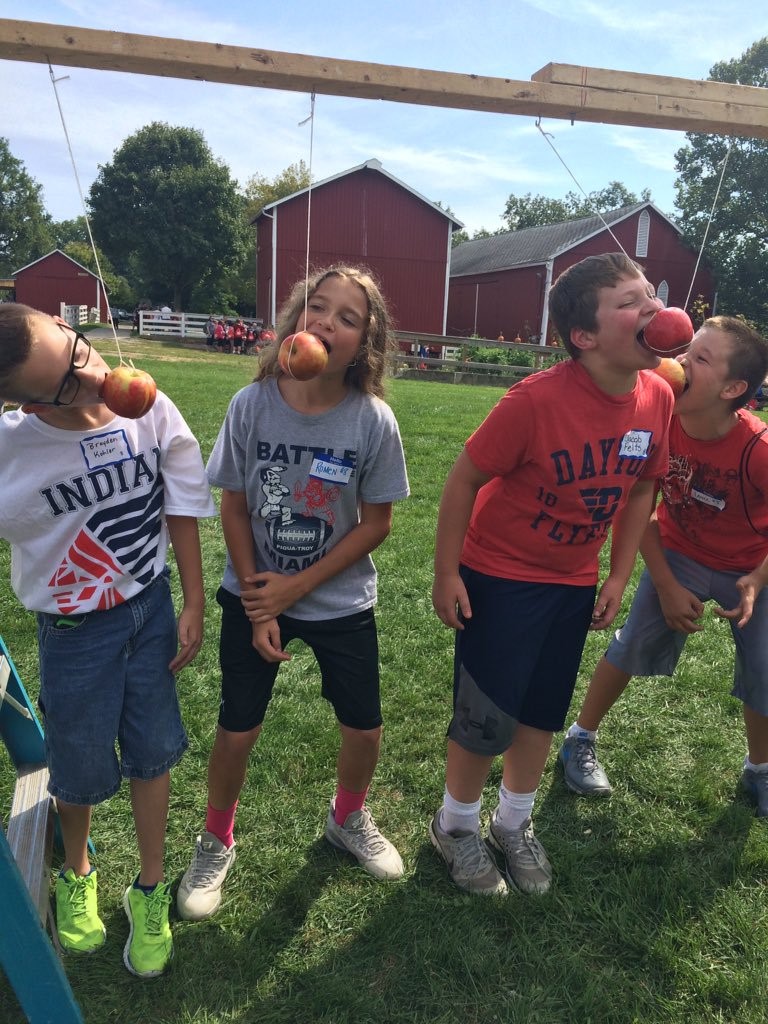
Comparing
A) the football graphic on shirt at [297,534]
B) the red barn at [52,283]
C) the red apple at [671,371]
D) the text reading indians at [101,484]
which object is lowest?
the football graphic on shirt at [297,534]

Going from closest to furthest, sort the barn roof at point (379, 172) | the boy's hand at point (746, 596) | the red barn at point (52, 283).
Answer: the boy's hand at point (746, 596) < the barn roof at point (379, 172) < the red barn at point (52, 283)

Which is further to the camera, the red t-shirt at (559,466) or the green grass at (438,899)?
the red t-shirt at (559,466)

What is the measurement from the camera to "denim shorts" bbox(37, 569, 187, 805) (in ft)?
5.77

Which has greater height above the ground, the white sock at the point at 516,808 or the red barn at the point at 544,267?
the red barn at the point at 544,267

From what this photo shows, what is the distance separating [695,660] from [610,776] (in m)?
1.17

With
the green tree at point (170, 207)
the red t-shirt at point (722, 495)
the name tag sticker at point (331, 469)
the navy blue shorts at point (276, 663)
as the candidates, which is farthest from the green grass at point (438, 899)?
the green tree at point (170, 207)

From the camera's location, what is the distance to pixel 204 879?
2117 mm

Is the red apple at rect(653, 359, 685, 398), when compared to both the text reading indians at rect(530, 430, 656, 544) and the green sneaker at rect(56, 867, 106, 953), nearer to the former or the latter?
the text reading indians at rect(530, 430, 656, 544)

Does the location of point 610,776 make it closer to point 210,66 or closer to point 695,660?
point 695,660

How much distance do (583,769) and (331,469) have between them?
162cm

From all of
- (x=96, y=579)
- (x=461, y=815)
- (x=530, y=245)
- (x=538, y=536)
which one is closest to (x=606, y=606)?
(x=538, y=536)

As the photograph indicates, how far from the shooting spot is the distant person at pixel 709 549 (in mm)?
2293

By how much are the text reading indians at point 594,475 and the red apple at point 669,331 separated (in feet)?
0.99

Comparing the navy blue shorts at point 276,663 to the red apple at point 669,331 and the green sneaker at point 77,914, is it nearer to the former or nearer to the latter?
the green sneaker at point 77,914
